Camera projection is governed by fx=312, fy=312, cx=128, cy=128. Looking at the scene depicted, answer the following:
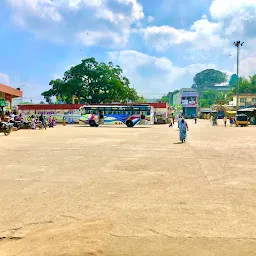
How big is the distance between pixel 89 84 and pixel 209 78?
454 ft

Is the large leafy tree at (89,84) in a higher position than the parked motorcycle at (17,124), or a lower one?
higher

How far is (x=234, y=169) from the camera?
8633 mm

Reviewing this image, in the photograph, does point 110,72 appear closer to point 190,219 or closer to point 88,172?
point 88,172

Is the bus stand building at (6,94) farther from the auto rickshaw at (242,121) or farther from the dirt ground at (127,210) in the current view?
the auto rickshaw at (242,121)

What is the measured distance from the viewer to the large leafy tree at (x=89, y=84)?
56.0 meters

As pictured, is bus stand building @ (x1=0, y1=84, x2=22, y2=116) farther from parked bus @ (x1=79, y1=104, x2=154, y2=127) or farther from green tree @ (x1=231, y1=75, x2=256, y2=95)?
green tree @ (x1=231, y1=75, x2=256, y2=95)

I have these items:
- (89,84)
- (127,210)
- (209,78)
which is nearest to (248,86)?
(89,84)

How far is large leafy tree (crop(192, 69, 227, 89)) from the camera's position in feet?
591

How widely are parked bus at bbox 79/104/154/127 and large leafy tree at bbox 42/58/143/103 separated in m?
15.9

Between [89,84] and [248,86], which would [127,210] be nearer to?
[89,84]

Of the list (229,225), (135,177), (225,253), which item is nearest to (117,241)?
(225,253)

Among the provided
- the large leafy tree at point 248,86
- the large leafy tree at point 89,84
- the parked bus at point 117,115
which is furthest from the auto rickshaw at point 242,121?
the large leafy tree at point 248,86

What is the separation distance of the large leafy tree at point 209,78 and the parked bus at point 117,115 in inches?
5753

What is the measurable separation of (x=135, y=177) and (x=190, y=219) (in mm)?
3114
